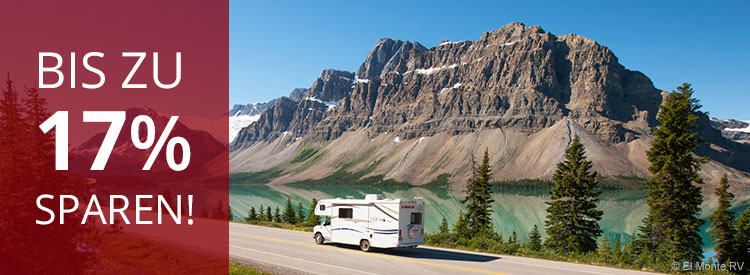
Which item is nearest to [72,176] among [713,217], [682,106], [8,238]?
[8,238]

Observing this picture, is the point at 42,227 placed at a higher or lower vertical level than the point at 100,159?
lower

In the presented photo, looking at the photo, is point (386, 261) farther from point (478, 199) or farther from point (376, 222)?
point (478, 199)

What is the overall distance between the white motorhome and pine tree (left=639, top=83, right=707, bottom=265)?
1856cm

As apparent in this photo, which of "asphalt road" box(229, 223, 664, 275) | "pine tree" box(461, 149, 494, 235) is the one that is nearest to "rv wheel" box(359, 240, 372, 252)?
"asphalt road" box(229, 223, 664, 275)

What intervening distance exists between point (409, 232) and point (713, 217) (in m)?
26.5

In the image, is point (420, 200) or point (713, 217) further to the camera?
point (713, 217)

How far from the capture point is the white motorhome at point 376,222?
1041 inches

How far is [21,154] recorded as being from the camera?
530 inches

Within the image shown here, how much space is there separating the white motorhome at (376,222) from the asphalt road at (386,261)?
2.41ft

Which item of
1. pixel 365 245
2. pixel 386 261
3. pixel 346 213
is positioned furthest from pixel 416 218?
pixel 346 213

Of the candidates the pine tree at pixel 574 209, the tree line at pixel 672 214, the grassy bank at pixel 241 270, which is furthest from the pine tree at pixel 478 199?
the grassy bank at pixel 241 270

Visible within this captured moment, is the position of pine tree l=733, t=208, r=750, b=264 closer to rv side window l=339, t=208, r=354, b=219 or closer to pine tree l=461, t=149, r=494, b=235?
pine tree l=461, t=149, r=494, b=235

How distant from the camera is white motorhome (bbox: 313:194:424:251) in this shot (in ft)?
86.8

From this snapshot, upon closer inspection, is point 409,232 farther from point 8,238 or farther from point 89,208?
point 8,238
